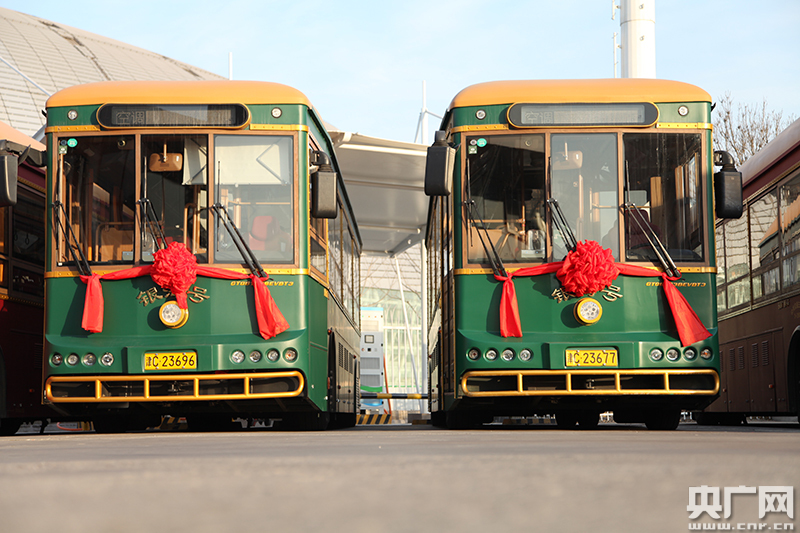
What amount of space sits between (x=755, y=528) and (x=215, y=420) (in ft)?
40.8

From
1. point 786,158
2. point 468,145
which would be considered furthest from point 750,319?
point 468,145

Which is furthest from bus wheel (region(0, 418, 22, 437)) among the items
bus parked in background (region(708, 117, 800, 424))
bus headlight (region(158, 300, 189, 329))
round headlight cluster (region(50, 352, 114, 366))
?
bus parked in background (region(708, 117, 800, 424))

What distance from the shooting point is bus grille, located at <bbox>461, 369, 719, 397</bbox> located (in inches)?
382

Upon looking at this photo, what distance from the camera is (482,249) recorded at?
10258 mm

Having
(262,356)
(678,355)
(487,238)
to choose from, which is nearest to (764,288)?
(678,355)

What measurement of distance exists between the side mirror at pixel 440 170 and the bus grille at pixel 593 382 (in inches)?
70.1

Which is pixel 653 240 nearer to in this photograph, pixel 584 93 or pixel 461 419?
pixel 584 93

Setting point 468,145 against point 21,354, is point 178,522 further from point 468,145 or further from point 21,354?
point 21,354

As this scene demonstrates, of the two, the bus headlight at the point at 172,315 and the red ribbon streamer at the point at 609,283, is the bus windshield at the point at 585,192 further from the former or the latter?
the bus headlight at the point at 172,315

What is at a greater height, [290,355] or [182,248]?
[182,248]

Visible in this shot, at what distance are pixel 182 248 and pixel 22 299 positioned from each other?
10.1 feet

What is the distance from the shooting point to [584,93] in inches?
411

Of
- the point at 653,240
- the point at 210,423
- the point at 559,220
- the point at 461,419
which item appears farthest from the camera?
the point at 210,423

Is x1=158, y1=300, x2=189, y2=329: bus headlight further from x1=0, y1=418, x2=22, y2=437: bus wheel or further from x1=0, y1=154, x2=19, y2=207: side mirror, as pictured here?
x1=0, y1=418, x2=22, y2=437: bus wheel
